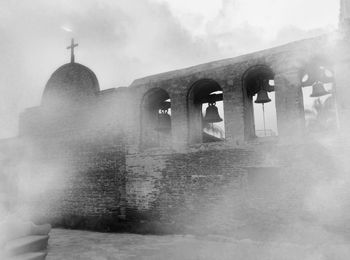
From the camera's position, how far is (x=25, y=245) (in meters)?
5.68

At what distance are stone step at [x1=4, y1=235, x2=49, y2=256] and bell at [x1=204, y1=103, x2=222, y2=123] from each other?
522cm

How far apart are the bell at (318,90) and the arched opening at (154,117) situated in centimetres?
422

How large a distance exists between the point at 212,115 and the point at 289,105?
231 centimetres

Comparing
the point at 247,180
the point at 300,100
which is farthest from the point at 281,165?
the point at 300,100

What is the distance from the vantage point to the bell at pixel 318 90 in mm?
7612

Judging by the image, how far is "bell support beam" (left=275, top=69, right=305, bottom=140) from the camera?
23.5 feet

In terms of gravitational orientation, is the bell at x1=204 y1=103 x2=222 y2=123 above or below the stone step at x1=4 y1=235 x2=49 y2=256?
above

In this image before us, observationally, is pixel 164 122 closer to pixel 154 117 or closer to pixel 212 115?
pixel 154 117

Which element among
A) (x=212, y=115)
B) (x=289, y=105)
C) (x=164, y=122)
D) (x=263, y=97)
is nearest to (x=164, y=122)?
(x=164, y=122)

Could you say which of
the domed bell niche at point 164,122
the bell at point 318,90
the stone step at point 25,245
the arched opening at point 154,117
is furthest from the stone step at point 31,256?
the bell at point 318,90

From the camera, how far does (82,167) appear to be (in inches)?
391

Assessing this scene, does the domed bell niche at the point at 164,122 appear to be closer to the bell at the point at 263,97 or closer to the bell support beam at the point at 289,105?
the bell at the point at 263,97

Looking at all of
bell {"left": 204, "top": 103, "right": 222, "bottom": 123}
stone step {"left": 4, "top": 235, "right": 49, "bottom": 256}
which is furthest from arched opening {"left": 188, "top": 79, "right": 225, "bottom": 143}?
stone step {"left": 4, "top": 235, "right": 49, "bottom": 256}

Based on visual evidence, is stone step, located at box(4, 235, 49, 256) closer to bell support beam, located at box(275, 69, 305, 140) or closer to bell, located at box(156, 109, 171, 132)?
bell, located at box(156, 109, 171, 132)
